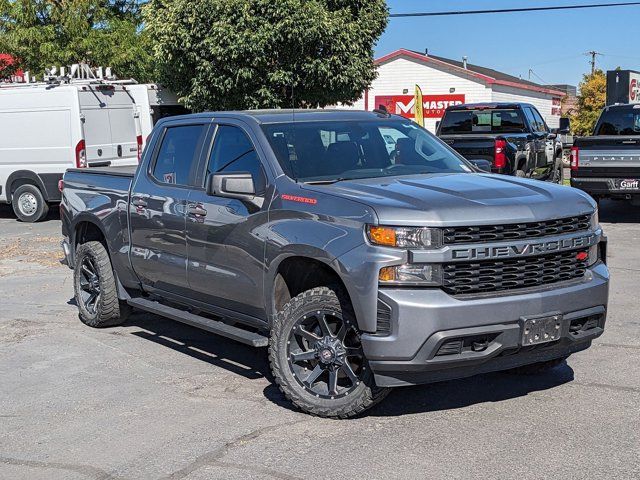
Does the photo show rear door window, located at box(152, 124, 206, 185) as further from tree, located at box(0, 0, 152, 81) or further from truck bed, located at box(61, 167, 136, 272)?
tree, located at box(0, 0, 152, 81)

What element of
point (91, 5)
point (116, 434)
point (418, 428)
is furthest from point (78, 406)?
point (91, 5)

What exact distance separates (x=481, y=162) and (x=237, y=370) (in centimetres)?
257

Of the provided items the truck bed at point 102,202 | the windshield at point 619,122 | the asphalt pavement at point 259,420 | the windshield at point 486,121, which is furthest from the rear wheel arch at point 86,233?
the windshield at point 619,122

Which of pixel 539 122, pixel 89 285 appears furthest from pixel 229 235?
pixel 539 122

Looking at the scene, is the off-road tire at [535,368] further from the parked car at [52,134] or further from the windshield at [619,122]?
the parked car at [52,134]

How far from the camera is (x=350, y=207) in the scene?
5.16 m

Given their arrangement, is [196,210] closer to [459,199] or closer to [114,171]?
[114,171]

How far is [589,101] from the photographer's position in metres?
54.1

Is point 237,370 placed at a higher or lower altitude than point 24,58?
lower

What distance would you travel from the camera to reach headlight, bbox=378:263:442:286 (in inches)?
193

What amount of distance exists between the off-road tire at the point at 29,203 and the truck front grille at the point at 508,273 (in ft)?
45.4

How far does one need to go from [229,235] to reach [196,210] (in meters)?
0.50

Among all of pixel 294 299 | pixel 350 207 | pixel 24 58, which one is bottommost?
pixel 294 299

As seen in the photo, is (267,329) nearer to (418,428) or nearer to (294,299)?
(294,299)
